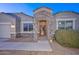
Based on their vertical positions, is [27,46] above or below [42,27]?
below

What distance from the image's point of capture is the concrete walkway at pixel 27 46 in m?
3.71

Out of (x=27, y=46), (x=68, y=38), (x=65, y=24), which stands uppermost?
(x=65, y=24)

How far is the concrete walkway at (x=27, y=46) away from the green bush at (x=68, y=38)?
12.3 inches

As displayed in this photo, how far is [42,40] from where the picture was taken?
376cm

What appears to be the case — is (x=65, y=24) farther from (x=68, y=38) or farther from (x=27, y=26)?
(x=27, y=26)

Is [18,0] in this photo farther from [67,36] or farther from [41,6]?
[67,36]

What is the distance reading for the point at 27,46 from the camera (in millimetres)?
3730

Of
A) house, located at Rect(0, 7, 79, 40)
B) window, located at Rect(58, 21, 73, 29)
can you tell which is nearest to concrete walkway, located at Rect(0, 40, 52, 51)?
house, located at Rect(0, 7, 79, 40)

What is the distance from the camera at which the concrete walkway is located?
3713mm

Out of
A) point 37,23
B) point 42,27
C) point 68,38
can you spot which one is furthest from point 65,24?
point 37,23

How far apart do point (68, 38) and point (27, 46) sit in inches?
39.1

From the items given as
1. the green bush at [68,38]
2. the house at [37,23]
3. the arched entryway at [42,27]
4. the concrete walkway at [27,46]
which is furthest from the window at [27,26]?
the green bush at [68,38]

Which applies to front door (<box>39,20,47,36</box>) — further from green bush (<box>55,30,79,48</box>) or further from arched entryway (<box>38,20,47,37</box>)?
green bush (<box>55,30,79,48</box>)
